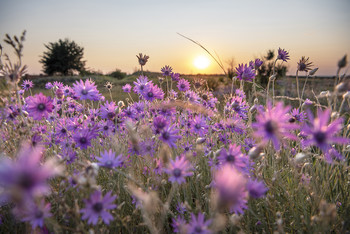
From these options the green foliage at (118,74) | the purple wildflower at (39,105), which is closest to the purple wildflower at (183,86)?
the purple wildflower at (39,105)

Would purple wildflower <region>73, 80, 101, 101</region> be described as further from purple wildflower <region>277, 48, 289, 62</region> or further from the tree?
the tree

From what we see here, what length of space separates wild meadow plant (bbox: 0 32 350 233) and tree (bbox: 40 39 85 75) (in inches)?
1462

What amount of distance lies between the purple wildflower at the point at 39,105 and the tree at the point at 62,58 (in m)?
38.0

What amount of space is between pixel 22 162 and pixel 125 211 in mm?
1335

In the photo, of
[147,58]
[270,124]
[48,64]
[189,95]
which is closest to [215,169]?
[270,124]

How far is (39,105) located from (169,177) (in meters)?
1.11

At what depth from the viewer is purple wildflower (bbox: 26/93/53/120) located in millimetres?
1642

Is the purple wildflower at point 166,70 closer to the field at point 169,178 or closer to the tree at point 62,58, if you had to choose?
the field at point 169,178

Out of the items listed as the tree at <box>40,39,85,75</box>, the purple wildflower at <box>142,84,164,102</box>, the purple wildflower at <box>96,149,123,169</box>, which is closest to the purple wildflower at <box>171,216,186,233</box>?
the purple wildflower at <box>96,149,123,169</box>

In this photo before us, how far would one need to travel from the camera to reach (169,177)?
→ 6.39 feet

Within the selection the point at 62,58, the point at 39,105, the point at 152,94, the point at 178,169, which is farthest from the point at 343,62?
the point at 62,58

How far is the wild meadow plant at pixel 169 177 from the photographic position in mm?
980

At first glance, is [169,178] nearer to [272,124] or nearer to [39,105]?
[272,124]

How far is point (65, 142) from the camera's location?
2.12 m
